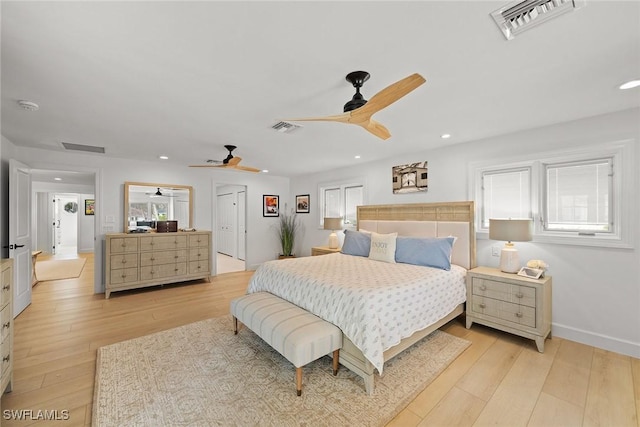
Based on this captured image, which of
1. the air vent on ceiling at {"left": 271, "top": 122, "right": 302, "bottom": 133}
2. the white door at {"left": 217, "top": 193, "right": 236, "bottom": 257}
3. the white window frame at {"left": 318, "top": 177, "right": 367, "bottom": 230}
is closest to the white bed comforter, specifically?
the air vent on ceiling at {"left": 271, "top": 122, "right": 302, "bottom": 133}

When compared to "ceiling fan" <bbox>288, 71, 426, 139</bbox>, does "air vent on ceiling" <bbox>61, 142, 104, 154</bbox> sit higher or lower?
higher

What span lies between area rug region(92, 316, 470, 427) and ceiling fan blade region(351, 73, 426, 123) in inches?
81.8

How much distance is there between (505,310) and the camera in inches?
112

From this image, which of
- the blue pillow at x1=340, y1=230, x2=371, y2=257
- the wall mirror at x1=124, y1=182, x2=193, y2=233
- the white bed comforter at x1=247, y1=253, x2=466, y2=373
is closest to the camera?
the white bed comforter at x1=247, y1=253, x2=466, y2=373

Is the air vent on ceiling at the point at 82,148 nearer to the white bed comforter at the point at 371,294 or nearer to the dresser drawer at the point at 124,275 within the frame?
the dresser drawer at the point at 124,275

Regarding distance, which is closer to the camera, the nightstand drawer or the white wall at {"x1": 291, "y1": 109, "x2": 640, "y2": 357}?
the white wall at {"x1": 291, "y1": 109, "x2": 640, "y2": 357}

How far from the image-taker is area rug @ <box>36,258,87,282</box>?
5.50 meters

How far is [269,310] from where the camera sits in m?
2.47

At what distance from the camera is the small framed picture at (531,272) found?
2797mm

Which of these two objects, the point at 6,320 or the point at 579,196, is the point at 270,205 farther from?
the point at 579,196

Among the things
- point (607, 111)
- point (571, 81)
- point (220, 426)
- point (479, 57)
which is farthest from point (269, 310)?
point (607, 111)

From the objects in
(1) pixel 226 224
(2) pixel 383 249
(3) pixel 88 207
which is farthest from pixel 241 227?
(3) pixel 88 207

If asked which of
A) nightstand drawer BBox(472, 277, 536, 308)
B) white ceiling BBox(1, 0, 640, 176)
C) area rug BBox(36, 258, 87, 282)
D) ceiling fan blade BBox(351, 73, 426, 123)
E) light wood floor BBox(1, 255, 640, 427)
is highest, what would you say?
white ceiling BBox(1, 0, 640, 176)

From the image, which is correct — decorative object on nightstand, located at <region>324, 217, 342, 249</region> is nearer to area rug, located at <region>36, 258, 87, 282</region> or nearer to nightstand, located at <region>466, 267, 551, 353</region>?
nightstand, located at <region>466, 267, 551, 353</region>
